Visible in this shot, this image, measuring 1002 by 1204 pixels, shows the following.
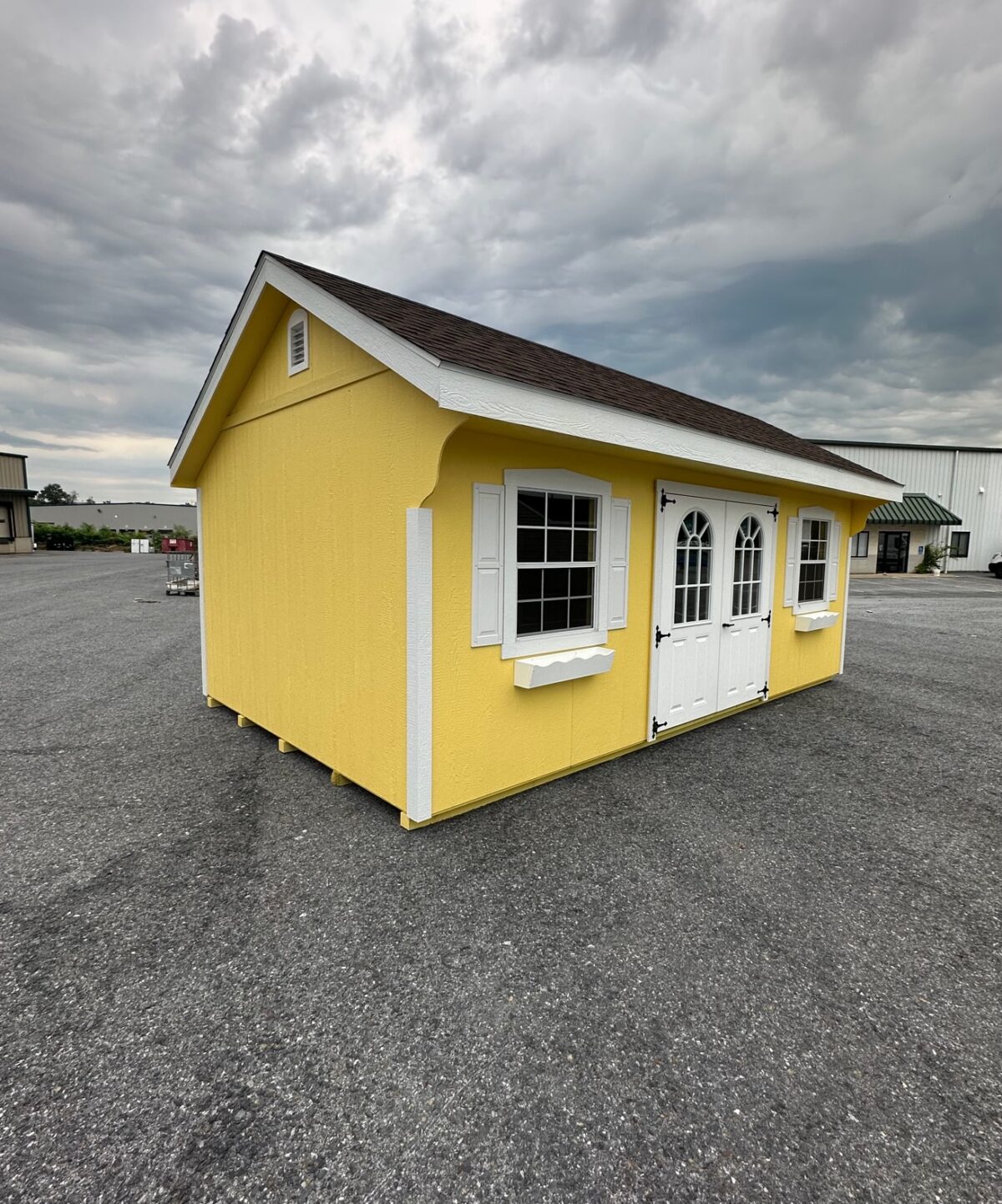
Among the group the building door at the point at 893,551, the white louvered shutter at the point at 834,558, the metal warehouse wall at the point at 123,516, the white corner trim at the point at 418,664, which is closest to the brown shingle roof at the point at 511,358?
the white corner trim at the point at 418,664

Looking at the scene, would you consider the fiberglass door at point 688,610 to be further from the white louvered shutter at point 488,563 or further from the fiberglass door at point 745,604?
the white louvered shutter at point 488,563

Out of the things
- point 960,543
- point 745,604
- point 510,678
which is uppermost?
point 960,543

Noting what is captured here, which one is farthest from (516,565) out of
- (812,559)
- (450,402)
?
(812,559)

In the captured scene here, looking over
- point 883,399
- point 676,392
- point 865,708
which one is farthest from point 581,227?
point 883,399

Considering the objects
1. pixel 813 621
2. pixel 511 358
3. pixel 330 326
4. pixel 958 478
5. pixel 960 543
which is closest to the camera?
pixel 330 326

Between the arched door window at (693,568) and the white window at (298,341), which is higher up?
the white window at (298,341)

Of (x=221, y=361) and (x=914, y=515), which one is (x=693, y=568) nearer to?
(x=221, y=361)

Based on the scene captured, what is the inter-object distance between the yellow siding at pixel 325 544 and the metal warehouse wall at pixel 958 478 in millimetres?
30599

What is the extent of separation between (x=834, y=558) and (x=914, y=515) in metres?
23.2

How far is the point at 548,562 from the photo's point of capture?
3.95 metres

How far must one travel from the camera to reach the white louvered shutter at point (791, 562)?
20.7 ft

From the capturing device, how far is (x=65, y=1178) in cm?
151

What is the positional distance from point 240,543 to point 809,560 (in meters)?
6.50

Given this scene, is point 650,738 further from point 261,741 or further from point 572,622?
point 261,741
